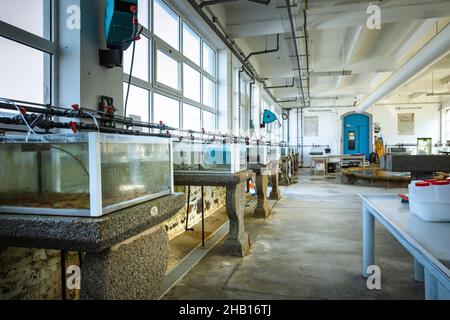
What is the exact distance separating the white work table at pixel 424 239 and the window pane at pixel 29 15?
2.33 metres

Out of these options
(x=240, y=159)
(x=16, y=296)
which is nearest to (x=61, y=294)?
(x=16, y=296)

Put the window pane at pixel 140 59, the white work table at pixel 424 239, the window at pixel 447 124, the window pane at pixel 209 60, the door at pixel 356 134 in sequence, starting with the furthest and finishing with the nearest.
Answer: the door at pixel 356 134 → the window at pixel 447 124 → the window pane at pixel 209 60 → the window pane at pixel 140 59 → the white work table at pixel 424 239

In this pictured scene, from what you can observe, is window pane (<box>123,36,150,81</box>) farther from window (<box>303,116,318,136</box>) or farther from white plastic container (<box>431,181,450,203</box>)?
window (<box>303,116,318,136</box>)

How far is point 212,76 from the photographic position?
5.19 m

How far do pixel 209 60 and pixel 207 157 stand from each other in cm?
239

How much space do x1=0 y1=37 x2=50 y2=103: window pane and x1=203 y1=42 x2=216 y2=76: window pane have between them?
119 inches

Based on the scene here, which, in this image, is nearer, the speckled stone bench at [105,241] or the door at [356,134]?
the speckled stone bench at [105,241]

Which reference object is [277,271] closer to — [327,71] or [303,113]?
[327,71]

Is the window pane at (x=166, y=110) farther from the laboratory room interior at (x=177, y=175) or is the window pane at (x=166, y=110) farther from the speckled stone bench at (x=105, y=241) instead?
the speckled stone bench at (x=105, y=241)

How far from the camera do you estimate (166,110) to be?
3613 millimetres

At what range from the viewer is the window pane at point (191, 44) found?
4191 mm

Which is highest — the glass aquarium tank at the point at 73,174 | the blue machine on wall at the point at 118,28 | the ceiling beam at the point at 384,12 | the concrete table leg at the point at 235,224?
the ceiling beam at the point at 384,12

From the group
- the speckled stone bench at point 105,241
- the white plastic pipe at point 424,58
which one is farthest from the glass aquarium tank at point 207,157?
the white plastic pipe at point 424,58
